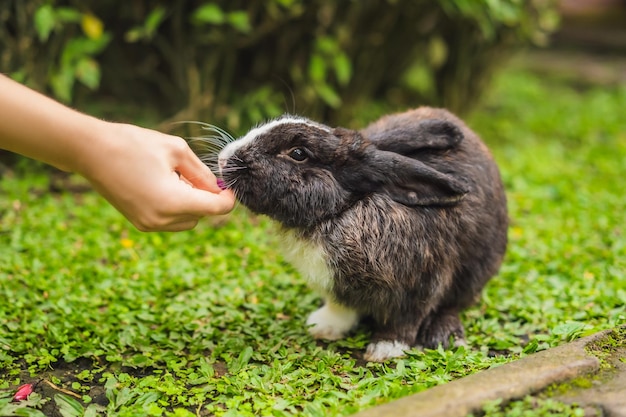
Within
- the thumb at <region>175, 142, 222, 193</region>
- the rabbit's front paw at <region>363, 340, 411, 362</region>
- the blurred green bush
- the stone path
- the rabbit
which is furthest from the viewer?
the blurred green bush

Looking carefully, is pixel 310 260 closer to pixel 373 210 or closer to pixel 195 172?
pixel 373 210

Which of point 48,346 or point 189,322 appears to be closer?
point 48,346

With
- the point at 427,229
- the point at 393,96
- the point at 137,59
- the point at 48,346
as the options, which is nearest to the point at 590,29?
the point at 393,96

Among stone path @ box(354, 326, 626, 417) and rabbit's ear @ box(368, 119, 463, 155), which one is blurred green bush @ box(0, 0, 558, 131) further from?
stone path @ box(354, 326, 626, 417)

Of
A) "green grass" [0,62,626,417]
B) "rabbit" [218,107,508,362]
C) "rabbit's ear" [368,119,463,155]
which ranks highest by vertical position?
"rabbit's ear" [368,119,463,155]

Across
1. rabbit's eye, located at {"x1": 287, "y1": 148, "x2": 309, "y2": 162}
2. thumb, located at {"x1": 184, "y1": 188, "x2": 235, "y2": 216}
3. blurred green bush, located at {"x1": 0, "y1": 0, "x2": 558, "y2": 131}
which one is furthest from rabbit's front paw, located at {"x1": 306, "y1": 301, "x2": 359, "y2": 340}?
blurred green bush, located at {"x1": 0, "y1": 0, "x2": 558, "y2": 131}

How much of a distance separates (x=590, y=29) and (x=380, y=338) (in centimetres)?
1002

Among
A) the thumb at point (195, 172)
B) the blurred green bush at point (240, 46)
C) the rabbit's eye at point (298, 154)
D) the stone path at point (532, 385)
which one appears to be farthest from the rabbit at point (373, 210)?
the blurred green bush at point (240, 46)

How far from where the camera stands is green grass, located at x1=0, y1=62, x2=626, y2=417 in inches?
132

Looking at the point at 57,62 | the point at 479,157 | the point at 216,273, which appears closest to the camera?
the point at 479,157

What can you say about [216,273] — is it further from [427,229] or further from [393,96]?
[393,96]

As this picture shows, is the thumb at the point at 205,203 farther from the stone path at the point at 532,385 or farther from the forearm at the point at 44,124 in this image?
the stone path at the point at 532,385

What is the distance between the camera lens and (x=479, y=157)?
4.07 meters

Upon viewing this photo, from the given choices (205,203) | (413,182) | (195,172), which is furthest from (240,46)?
(205,203)
